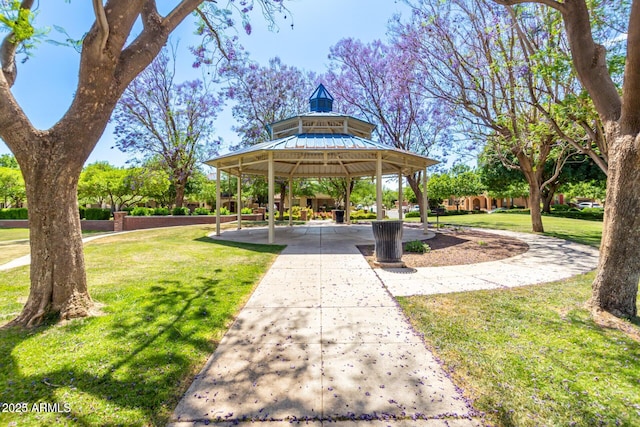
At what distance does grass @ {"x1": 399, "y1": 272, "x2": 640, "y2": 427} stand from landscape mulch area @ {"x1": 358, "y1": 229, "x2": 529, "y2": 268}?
3085 mm

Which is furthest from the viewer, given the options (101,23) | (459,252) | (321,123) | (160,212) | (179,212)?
(179,212)

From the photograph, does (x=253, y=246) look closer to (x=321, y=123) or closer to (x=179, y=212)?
(x=321, y=123)

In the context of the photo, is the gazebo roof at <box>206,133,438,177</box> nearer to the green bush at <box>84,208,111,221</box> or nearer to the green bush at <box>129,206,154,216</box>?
the green bush at <box>129,206,154,216</box>

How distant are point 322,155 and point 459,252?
24.5 feet

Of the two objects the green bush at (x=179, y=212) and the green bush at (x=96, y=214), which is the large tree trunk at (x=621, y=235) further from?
the green bush at (x=96, y=214)

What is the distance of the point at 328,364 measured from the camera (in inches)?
115

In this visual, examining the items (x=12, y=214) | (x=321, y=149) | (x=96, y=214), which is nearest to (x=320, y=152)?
(x=321, y=149)

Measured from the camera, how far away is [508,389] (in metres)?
2.47

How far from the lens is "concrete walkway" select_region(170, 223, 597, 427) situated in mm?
2236

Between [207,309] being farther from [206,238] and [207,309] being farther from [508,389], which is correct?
[206,238]

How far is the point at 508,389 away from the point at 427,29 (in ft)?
45.3

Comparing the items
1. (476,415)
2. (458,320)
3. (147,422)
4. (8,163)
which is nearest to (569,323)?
(458,320)

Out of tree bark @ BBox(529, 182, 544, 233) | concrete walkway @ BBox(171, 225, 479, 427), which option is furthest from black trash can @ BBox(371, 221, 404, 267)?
tree bark @ BBox(529, 182, 544, 233)

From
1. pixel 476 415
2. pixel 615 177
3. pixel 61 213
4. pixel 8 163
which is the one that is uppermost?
pixel 8 163
